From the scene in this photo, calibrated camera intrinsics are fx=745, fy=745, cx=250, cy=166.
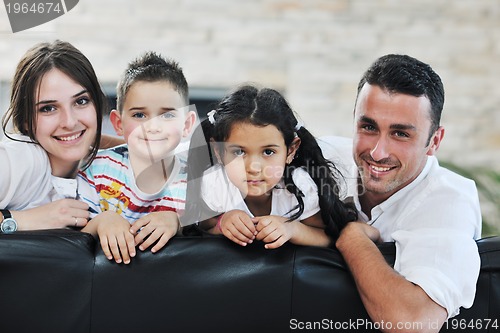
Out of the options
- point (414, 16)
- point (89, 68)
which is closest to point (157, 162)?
point (89, 68)

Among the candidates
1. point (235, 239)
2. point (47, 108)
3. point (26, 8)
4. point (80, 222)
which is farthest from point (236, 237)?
point (26, 8)

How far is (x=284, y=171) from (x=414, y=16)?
2456 mm

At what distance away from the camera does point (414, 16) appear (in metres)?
4.05

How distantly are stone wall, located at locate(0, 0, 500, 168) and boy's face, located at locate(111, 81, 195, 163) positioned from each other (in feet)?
6.63

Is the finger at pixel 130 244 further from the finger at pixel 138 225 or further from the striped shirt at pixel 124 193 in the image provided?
the striped shirt at pixel 124 193

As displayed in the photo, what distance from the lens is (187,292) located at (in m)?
1.61

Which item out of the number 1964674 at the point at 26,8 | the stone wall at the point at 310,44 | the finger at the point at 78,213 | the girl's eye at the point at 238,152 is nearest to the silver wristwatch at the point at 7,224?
the finger at the point at 78,213

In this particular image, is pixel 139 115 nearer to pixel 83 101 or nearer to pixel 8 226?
pixel 83 101

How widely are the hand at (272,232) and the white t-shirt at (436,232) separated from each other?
0.25 metres

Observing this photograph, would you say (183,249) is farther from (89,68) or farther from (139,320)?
(89,68)

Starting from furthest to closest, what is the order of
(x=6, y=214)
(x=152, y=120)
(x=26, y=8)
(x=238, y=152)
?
(x=26, y=8) < (x=152, y=120) < (x=238, y=152) < (x=6, y=214)

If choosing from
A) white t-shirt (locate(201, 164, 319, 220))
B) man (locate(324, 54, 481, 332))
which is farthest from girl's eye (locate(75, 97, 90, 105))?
man (locate(324, 54, 481, 332))

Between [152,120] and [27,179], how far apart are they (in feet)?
1.15

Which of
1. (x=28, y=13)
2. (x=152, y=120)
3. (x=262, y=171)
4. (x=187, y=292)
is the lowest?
(x=187, y=292)
